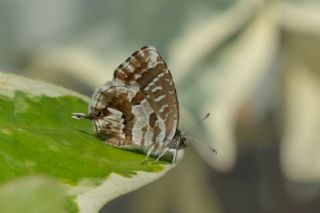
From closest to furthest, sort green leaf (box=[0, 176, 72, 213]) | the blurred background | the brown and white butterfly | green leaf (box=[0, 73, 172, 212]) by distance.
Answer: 1. green leaf (box=[0, 176, 72, 213])
2. green leaf (box=[0, 73, 172, 212])
3. the brown and white butterfly
4. the blurred background

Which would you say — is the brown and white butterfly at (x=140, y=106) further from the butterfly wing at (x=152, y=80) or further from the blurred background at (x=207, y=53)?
the blurred background at (x=207, y=53)

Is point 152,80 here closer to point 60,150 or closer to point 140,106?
point 140,106

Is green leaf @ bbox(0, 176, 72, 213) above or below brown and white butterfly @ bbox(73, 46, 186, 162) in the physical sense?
above

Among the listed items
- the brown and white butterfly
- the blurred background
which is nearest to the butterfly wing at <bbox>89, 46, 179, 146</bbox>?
the brown and white butterfly

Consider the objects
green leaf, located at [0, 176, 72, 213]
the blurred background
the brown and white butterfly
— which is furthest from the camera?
the blurred background

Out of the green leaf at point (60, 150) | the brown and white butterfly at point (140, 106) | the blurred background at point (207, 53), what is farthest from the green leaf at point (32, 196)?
the blurred background at point (207, 53)

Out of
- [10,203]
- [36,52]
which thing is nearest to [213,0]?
[36,52]

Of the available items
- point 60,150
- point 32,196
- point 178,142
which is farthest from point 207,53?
point 32,196

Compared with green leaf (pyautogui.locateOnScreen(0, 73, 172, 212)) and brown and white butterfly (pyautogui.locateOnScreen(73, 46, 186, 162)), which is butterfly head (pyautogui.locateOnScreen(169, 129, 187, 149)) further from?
green leaf (pyautogui.locateOnScreen(0, 73, 172, 212))
